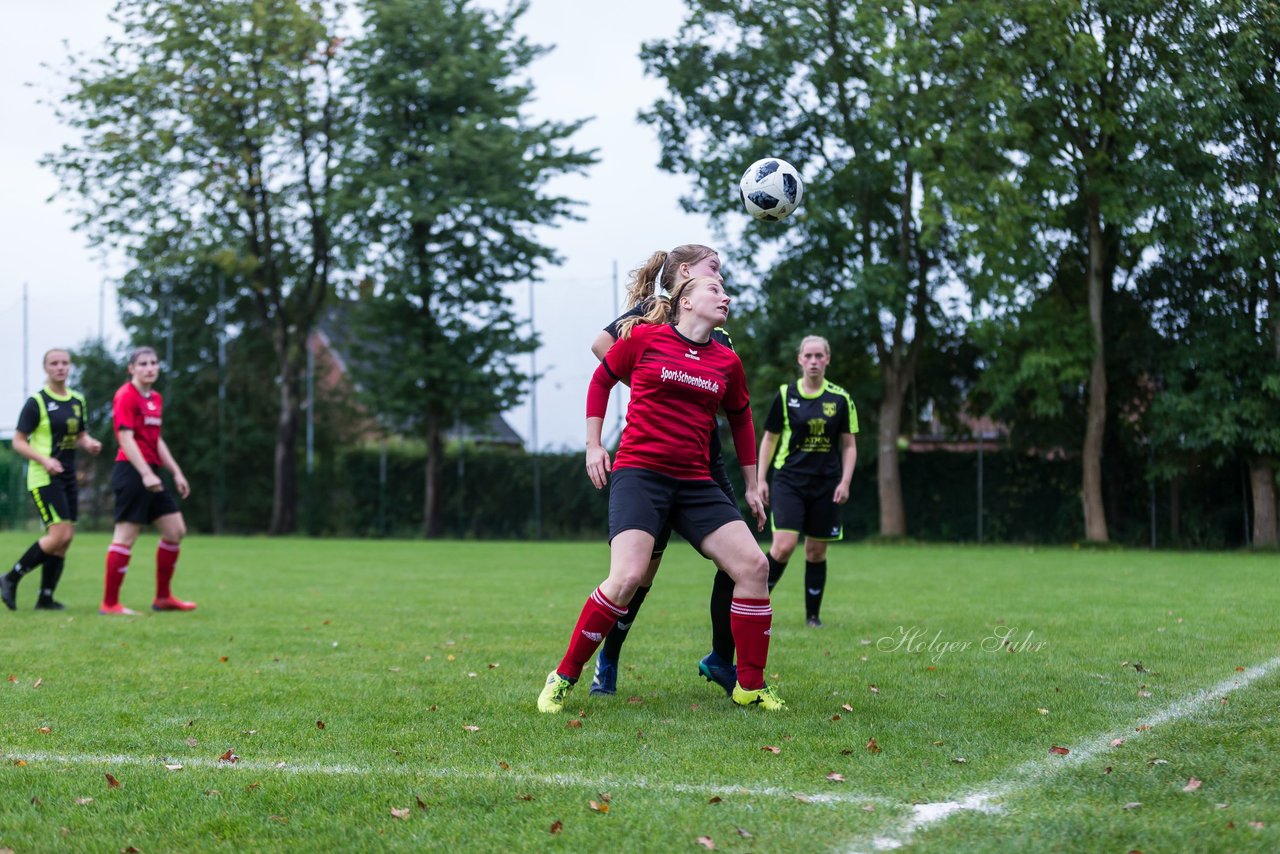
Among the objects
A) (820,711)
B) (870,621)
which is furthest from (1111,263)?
(820,711)

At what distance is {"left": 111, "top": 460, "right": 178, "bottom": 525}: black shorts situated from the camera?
10.0 metres

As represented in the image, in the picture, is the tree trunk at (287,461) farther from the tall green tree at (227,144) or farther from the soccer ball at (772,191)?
the soccer ball at (772,191)

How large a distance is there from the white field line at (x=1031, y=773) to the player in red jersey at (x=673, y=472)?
1408 mm

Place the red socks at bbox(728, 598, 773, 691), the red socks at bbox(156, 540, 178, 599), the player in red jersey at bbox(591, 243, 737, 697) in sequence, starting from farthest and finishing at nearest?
the red socks at bbox(156, 540, 178, 599) < the player in red jersey at bbox(591, 243, 737, 697) < the red socks at bbox(728, 598, 773, 691)

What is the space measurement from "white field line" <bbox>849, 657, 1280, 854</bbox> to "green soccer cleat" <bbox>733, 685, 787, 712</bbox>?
133 cm

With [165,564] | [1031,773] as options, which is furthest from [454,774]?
[165,564]

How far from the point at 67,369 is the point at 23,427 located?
0.59 m

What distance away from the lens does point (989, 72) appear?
2244 centimetres

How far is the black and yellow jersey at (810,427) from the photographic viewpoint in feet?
28.8

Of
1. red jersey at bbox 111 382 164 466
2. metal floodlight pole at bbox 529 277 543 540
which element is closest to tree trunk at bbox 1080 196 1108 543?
metal floodlight pole at bbox 529 277 543 540

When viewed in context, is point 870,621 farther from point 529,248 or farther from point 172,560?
point 529,248

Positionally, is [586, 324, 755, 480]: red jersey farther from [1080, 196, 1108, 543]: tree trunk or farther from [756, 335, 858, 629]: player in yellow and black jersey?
[1080, 196, 1108, 543]: tree trunk

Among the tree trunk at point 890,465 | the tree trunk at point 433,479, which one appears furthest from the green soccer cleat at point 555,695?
the tree trunk at point 433,479

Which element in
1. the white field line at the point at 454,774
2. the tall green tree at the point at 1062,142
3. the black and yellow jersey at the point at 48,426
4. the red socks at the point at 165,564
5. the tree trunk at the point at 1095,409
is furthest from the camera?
the tree trunk at the point at 1095,409
